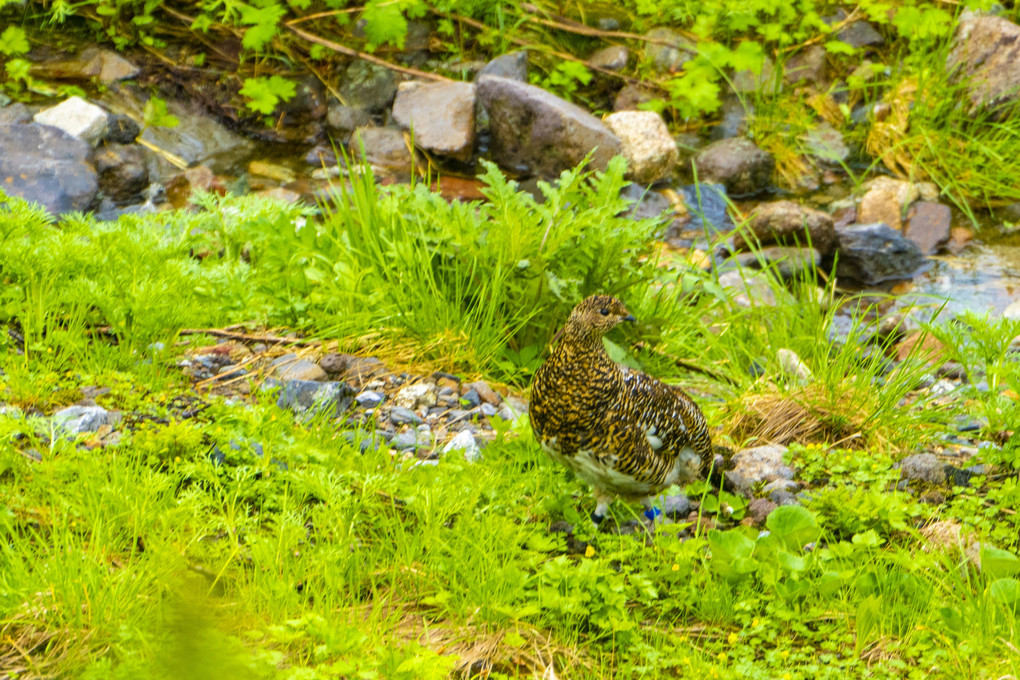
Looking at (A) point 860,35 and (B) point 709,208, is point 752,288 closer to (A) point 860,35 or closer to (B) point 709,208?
(B) point 709,208

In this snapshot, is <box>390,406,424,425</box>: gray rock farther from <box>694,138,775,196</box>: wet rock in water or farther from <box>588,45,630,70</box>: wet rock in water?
<box>588,45,630,70</box>: wet rock in water

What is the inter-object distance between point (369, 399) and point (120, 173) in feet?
15.7

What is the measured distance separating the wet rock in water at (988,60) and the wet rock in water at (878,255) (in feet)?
7.12

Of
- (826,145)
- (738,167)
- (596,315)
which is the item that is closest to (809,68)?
(826,145)


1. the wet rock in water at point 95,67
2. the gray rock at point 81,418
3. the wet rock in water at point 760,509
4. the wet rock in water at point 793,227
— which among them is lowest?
the wet rock in water at point 793,227

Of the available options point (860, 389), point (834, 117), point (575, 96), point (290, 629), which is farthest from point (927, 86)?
point (290, 629)

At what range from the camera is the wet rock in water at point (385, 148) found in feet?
28.3

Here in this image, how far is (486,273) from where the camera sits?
15.0 feet

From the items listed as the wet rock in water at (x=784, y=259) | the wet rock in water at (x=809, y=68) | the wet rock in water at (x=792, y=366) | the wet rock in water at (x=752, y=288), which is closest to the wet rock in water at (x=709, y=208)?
the wet rock in water at (x=784, y=259)

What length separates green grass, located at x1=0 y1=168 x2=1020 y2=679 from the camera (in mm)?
2551

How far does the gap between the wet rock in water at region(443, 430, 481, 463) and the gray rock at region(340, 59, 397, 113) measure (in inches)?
237

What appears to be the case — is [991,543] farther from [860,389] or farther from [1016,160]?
[1016,160]

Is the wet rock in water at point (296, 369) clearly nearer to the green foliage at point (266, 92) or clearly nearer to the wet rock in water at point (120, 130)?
the wet rock in water at point (120, 130)

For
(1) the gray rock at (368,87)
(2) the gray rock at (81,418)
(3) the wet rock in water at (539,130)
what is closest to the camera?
(2) the gray rock at (81,418)
